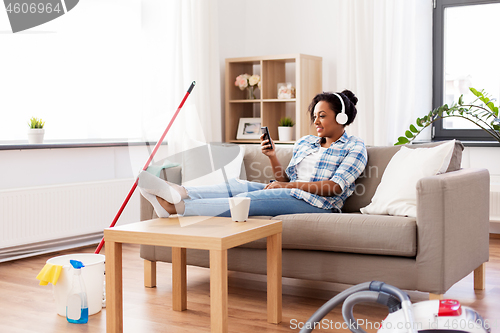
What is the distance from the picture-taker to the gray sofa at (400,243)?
214 centimetres

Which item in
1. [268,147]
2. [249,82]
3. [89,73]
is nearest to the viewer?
[268,147]

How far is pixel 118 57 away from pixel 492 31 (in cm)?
298

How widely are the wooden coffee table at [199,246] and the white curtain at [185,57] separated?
205cm

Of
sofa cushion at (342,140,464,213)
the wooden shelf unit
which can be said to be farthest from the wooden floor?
the wooden shelf unit

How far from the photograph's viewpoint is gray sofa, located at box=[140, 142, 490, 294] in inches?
84.4

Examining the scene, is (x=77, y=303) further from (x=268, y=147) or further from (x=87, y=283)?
(x=268, y=147)

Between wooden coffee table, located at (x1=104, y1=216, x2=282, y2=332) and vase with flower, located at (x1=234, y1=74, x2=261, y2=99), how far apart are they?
8.30ft

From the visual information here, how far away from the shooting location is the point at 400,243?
218 centimetres

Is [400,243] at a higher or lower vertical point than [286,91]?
lower

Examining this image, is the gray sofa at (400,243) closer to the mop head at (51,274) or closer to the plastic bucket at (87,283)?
the plastic bucket at (87,283)

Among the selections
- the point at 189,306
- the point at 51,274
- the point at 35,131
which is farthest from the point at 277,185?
the point at 35,131

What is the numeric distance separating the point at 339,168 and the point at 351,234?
1.50 ft

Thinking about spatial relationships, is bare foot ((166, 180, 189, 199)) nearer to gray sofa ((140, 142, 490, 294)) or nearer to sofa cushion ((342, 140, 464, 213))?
gray sofa ((140, 142, 490, 294))

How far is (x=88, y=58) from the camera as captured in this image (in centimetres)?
416
